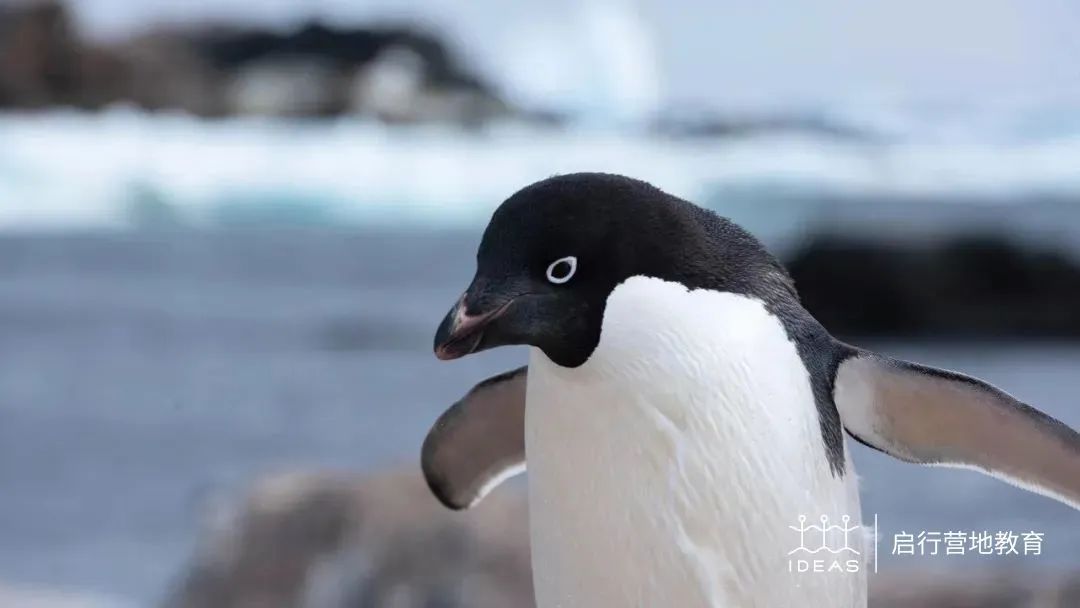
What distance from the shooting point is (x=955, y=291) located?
3.90 metres

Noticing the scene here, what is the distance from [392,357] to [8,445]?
1218 mm

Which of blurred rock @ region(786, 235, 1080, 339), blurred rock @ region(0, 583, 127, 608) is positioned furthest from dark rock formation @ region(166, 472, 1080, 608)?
blurred rock @ region(786, 235, 1080, 339)

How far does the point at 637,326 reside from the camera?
2.40 feet

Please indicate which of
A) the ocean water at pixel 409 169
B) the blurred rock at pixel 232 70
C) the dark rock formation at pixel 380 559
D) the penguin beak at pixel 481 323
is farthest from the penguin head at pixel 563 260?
the blurred rock at pixel 232 70

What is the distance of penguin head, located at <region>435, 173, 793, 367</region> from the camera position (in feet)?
2.26

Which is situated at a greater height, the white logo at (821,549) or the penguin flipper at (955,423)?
the penguin flipper at (955,423)

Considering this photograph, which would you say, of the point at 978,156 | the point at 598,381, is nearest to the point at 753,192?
the point at 978,156

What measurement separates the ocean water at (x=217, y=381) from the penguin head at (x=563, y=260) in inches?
94.2

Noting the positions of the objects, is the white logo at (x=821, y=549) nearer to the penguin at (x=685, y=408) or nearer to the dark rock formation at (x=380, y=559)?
the penguin at (x=685, y=408)

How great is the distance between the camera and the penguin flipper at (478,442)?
37.3 inches

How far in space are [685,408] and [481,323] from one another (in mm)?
157

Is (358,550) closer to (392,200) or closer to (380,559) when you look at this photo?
(380,559)

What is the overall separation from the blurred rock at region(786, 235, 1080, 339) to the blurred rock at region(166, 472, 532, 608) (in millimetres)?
1862

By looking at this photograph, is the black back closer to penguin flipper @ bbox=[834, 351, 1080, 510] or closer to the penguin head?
the penguin head
